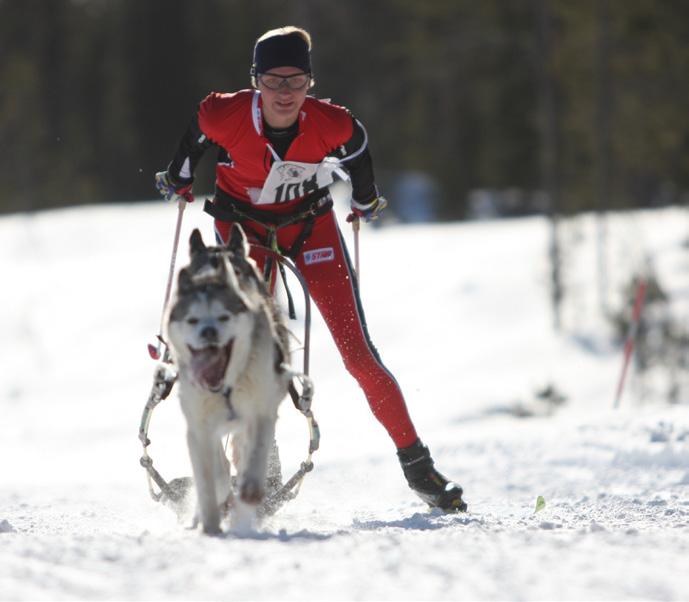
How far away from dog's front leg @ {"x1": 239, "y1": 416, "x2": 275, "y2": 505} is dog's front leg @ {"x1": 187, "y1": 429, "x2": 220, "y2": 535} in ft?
0.42

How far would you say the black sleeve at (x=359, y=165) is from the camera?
5.34 m

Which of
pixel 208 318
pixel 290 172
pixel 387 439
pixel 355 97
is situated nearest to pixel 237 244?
pixel 290 172

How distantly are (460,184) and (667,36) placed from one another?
39.5 feet

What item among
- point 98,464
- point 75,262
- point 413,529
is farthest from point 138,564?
point 75,262

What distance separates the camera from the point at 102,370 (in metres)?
14.7

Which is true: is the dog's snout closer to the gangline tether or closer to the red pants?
the gangline tether

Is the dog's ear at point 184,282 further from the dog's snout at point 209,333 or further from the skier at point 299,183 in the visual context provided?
the skier at point 299,183

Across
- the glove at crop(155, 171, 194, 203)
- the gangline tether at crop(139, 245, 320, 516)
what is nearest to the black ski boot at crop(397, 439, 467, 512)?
the gangline tether at crop(139, 245, 320, 516)

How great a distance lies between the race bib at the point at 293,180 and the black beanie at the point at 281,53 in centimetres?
43

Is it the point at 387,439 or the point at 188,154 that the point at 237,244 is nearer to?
the point at 188,154

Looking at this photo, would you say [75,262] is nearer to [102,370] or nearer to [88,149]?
[102,370]

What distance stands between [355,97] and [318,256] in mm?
29060

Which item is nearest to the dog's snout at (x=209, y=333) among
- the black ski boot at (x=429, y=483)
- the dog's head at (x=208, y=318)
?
the dog's head at (x=208, y=318)

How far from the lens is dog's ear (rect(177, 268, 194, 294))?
14.2ft
